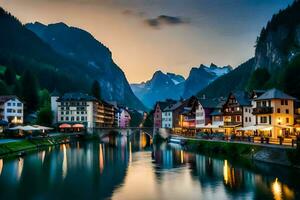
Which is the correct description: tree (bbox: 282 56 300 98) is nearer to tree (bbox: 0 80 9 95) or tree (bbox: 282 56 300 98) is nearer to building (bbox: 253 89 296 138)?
building (bbox: 253 89 296 138)

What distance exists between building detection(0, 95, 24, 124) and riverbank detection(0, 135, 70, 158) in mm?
22433

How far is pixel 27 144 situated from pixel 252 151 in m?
56.8

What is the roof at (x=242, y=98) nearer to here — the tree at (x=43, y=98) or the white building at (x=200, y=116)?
the white building at (x=200, y=116)

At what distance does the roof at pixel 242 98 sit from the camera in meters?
104

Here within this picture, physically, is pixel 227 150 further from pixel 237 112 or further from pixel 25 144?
pixel 25 144

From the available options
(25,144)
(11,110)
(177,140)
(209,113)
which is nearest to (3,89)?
(11,110)

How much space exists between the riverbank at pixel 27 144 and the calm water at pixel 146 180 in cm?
1092

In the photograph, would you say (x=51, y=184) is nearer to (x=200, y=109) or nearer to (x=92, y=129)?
(x=200, y=109)

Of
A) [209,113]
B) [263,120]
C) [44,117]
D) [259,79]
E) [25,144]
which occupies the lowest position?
[25,144]

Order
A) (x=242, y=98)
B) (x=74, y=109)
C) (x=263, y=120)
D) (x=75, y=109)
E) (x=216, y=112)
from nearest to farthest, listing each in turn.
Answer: (x=263, y=120), (x=242, y=98), (x=216, y=112), (x=74, y=109), (x=75, y=109)

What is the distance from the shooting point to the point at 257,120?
9219cm

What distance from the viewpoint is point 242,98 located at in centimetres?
10669

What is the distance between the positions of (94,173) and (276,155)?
2687cm

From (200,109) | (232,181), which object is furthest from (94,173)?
(200,109)
